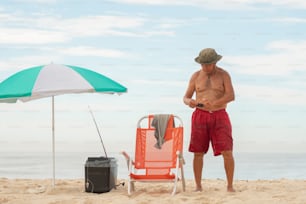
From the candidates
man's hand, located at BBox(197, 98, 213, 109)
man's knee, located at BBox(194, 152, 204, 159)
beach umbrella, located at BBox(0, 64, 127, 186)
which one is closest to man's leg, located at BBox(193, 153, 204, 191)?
man's knee, located at BBox(194, 152, 204, 159)

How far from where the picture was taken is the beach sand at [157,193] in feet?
24.7

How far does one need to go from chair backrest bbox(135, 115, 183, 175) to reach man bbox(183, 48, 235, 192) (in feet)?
A: 1.06

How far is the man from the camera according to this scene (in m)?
7.98

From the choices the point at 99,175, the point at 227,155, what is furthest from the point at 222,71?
the point at 99,175

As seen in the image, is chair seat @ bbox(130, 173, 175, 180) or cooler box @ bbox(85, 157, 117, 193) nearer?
chair seat @ bbox(130, 173, 175, 180)

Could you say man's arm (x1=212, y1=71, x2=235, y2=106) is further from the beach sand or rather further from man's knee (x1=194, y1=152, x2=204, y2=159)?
the beach sand

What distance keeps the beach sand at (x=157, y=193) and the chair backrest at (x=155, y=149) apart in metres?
0.36

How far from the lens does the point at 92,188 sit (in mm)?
8633

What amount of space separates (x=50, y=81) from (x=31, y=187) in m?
2.00

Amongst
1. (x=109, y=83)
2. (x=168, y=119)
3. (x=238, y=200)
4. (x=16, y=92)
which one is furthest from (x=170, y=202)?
(x=16, y=92)

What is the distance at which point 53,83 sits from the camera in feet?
→ 27.1

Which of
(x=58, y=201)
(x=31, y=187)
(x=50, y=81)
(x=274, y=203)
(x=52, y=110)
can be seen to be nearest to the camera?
(x=274, y=203)

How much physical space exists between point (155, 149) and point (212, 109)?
3.35 feet

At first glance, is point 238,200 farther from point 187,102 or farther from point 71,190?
point 71,190
